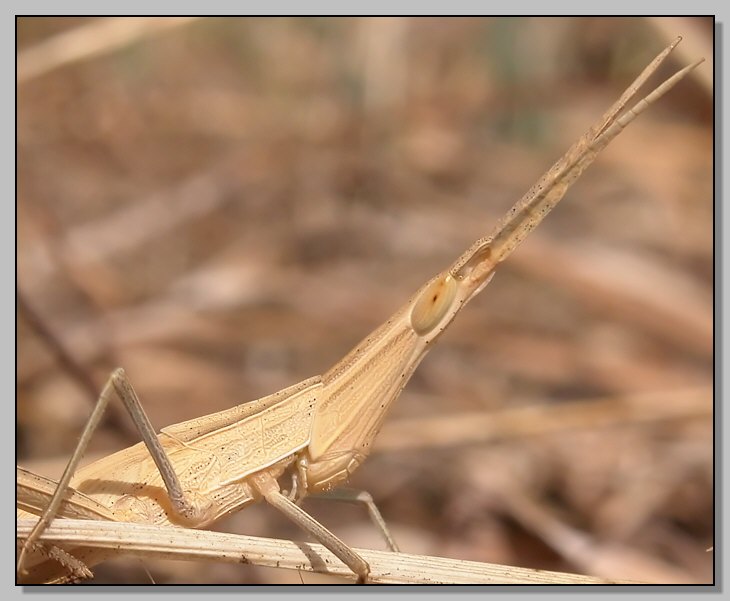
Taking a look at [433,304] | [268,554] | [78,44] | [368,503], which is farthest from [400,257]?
[268,554]

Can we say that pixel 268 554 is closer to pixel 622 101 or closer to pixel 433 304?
pixel 433 304

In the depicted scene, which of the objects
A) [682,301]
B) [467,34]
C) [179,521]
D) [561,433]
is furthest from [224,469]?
[467,34]

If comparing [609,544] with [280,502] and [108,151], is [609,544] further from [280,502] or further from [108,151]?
[108,151]

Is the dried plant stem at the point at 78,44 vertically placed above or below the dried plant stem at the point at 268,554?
above

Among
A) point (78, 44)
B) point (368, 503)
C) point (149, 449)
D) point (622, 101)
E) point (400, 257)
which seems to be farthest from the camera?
point (400, 257)

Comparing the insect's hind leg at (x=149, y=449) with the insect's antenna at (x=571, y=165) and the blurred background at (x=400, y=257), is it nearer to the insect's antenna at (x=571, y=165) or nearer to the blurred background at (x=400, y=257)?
the blurred background at (x=400, y=257)

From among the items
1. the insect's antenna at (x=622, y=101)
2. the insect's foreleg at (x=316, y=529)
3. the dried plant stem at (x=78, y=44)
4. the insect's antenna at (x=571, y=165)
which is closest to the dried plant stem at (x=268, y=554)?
the insect's foreleg at (x=316, y=529)

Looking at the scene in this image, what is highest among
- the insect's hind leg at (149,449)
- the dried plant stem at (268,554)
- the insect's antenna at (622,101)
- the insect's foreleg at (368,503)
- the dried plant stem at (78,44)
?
the dried plant stem at (78,44)

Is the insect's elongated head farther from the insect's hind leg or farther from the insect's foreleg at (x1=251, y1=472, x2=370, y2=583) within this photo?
the insect's hind leg
